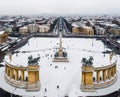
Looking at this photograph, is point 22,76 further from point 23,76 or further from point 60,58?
point 60,58

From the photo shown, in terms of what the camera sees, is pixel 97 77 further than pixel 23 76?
No

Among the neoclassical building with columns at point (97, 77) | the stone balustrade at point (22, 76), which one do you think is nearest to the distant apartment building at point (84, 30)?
the neoclassical building with columns at point (97, 77)

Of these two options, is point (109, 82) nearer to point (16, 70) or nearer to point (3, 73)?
point (16, 70)

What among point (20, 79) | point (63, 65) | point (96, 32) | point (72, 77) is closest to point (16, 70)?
point (20, 79)

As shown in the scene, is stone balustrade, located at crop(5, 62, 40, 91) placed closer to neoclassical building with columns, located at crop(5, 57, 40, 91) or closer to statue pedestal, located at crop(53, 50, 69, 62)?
neoclassical building with columns, located at crop(5, 57, 40, 91)

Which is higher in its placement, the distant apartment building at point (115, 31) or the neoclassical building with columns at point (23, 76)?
the distant apartment building at point (115, 31)

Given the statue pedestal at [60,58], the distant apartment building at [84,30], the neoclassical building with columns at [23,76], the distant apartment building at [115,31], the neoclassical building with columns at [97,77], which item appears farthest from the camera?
the distant apartment building at [84,30]

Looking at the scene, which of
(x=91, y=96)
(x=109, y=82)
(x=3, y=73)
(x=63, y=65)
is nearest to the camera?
(x=91, y=96)

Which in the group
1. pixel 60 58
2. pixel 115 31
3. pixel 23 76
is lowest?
pixel 23 76

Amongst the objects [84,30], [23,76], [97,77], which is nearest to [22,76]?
[23,76]

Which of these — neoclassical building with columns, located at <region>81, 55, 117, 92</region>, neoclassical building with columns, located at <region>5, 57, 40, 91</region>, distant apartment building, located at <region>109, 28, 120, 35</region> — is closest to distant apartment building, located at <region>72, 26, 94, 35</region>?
distant apartment building, located at <region>109, 28, 120, 35</region>

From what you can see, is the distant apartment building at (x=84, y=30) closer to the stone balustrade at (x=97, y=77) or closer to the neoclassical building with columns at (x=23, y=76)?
the stone balustrade at (x=97, y=77)
